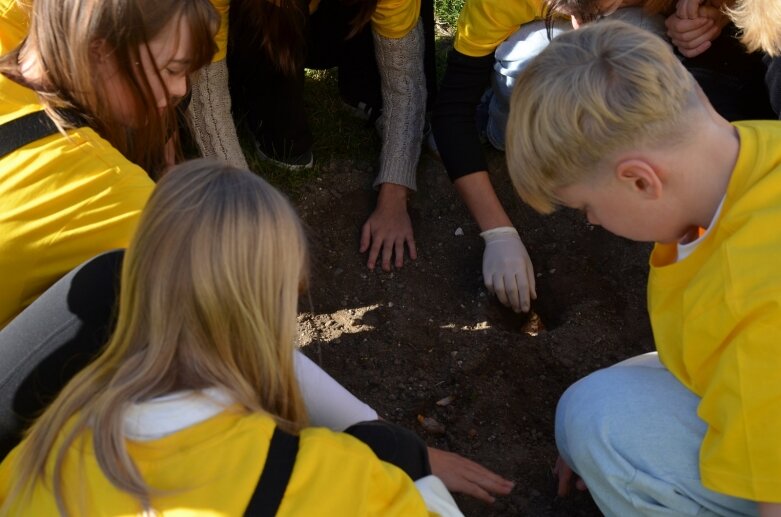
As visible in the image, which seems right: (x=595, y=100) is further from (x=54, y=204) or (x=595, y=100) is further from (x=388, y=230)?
(x=388, y=230)

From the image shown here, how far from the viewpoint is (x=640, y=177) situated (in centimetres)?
140

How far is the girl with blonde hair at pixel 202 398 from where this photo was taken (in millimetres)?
1100

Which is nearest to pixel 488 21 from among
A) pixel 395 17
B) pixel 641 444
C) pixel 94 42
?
pixel 395 17

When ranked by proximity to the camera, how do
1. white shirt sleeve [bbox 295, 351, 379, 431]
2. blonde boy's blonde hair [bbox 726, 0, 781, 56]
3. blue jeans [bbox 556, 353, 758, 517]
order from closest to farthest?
1. blue jeans [bbox 556, 353, 758, 517]
2. white shirt sleeve [bbox 295, 351, 379, 431]
3. blonde boy's blonde hair [bbox 726, 0, 781, 56]

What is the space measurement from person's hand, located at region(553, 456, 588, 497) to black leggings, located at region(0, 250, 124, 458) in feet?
3.26

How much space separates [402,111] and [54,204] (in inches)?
49.3

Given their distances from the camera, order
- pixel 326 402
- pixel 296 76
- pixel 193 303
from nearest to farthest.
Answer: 1. pixel 193 303
2. pixel 326 402
3. pixel 296 76

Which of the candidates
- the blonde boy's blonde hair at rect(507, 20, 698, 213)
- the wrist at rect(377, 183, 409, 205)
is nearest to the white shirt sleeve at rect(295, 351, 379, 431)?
the blonde boy's blonde hair at rect(507, 20, 698, 213)

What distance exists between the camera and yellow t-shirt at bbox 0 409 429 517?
3.55 ft

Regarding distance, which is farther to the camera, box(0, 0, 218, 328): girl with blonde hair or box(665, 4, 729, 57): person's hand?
box(665, 4, 729, 57): person's hand

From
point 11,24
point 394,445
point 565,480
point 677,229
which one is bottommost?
point 565,480

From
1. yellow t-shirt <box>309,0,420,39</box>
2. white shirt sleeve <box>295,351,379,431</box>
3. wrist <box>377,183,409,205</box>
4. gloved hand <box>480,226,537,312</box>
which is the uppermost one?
yellow t-shirt <box>309,0,420,39</box>

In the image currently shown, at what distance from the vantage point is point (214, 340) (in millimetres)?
1228

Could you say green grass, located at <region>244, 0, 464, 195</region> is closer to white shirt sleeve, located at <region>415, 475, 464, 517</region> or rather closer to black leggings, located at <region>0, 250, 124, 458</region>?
black leggings, located at <region>0, 250, 124, 458</region>
